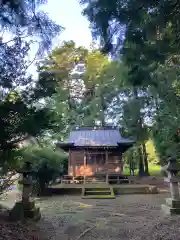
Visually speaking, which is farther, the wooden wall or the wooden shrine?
the wooden wall

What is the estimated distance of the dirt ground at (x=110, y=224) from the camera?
4824 millimetres

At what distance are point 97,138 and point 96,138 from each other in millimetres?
73

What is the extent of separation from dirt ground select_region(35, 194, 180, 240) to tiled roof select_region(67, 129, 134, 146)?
7.76m

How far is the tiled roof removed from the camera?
15.9m

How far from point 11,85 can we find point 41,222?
13.6ft

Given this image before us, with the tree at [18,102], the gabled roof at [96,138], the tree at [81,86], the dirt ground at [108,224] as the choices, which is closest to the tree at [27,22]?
the tree at [18,102]

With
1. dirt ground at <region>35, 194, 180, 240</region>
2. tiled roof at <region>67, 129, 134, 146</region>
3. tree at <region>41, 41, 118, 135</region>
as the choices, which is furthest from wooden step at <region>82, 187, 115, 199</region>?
tree at <region>41, 41, 118, 135</region>

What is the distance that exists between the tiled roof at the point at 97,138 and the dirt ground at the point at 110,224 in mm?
7762

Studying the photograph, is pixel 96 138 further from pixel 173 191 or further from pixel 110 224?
pixel 110 224

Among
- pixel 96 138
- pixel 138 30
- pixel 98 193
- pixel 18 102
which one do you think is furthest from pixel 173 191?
pixel 96 138

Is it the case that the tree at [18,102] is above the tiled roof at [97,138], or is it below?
below

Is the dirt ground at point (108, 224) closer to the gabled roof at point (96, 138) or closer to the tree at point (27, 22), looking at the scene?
the tree at point (27, 22)

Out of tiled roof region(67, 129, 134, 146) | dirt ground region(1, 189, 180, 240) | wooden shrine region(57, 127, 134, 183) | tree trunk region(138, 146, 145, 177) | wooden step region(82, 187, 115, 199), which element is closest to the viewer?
dirt ground region(1, 189, 180, 240)

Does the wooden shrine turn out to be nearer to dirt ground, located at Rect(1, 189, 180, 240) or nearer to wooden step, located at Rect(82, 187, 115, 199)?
wooden step, located at Rect(82, 187, 115, 199)
